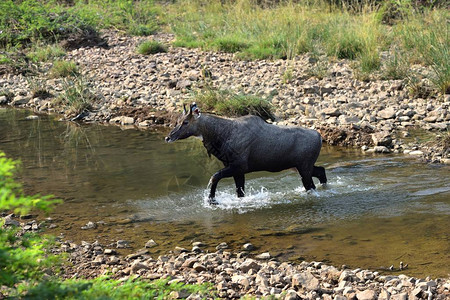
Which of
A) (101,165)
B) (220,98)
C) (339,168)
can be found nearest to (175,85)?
(220,98)

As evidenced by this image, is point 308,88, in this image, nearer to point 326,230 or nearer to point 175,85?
point 175,85

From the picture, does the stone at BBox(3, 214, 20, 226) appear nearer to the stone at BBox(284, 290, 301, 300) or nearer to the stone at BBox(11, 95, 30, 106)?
the stone at BBox(284, 290, 301, 300)

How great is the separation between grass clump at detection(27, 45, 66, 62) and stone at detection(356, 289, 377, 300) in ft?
54.0

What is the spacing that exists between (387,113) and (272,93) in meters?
2.70

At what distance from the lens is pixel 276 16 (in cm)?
2066

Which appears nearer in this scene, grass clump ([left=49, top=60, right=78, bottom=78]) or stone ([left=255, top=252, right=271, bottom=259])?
stone ([left=255, top=252, right=271, bottom=259])

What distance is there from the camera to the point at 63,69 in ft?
61.0

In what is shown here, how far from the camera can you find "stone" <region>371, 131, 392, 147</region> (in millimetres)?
11847

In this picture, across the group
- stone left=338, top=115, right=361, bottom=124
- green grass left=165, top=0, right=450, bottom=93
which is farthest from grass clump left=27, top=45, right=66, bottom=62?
stone left=338, top=115, right=361, bottom=124

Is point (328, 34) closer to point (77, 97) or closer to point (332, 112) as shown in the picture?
point (332, 112)

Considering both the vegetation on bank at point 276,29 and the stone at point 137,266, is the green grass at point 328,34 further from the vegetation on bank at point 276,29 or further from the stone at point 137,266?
the stone at point 137,266

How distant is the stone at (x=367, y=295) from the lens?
5764mm

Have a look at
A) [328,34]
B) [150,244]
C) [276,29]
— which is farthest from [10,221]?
[276,29]

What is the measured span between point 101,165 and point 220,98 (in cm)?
339
